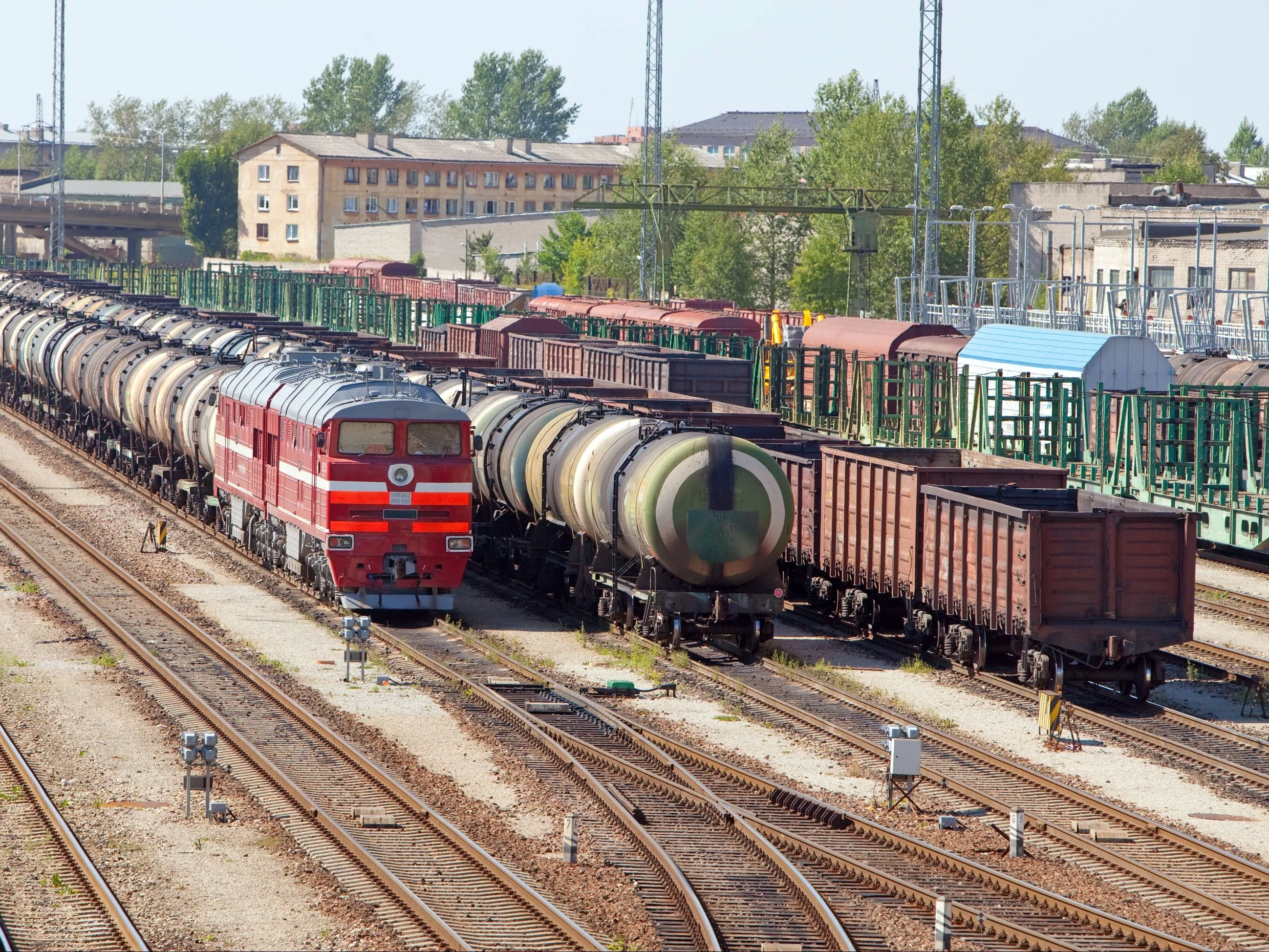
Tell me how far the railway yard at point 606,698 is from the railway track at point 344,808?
6 centimetres

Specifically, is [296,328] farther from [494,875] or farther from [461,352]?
[494,875]

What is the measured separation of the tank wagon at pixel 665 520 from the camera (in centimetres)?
2377

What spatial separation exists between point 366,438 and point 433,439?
0.99 metres

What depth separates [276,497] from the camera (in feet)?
95.2

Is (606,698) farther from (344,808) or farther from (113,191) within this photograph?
(113,191)

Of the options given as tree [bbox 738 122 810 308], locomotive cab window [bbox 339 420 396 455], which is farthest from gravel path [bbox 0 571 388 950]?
tree [bbox 738 122 810 308]

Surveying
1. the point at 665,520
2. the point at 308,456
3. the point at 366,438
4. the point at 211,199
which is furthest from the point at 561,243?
the point at 665,520

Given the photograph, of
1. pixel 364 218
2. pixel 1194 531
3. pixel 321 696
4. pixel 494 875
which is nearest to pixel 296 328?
pixel 321 696

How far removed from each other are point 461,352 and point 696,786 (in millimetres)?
42801

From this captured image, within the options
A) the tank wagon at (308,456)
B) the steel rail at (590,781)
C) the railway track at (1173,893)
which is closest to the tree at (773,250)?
the tank wagon at (308,456)

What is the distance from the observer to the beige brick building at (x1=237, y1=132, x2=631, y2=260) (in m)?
144

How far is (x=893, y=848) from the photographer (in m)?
15.9

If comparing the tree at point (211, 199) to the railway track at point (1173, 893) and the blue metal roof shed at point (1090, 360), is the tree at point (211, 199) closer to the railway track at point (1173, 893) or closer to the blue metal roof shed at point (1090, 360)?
the blue metal roof shed at point (1090, 360)

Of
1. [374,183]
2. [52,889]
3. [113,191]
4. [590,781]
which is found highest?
[113,191]
